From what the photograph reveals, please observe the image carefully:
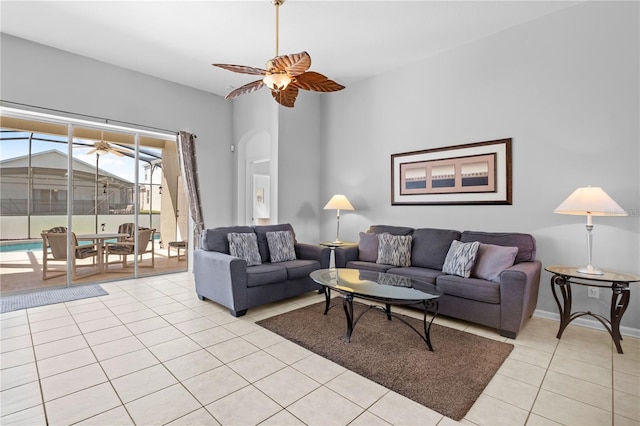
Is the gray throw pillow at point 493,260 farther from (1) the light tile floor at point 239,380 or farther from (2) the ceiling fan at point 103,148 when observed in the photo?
(2) the ceiling fan at point 103,148

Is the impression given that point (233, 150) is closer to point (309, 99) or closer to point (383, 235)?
point (309, 99)

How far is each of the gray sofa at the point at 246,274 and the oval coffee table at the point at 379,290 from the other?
60 cm

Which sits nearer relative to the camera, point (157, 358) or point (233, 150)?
point (157, 358)

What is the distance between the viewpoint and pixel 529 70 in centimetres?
347

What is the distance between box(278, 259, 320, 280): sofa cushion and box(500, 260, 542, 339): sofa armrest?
6.94 feet

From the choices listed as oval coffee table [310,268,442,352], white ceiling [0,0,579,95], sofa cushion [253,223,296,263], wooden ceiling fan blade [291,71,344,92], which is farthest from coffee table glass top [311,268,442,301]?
white ceiling [0,0,579,95]

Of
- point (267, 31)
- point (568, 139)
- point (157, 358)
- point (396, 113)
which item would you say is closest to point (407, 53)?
point (396, 113)

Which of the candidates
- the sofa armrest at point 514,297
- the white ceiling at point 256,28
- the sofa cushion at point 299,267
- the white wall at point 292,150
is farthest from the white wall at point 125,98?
the sofa armrest at point 514,297

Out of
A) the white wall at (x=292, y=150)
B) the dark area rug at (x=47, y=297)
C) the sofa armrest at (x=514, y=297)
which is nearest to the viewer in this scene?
the sofa armrest at (x=514, y=297)

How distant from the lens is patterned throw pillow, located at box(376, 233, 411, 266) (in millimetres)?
3914

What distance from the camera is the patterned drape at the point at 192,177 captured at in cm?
537

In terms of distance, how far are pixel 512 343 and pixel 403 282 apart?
103 cm

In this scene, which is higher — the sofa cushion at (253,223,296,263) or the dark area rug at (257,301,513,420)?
the sofa cushion at (253,223,296,263)

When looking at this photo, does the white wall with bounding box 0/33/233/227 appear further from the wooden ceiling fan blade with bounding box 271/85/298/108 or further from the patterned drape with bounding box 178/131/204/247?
the wooden ceiling fan blade with bounding box 271/85/298/108
